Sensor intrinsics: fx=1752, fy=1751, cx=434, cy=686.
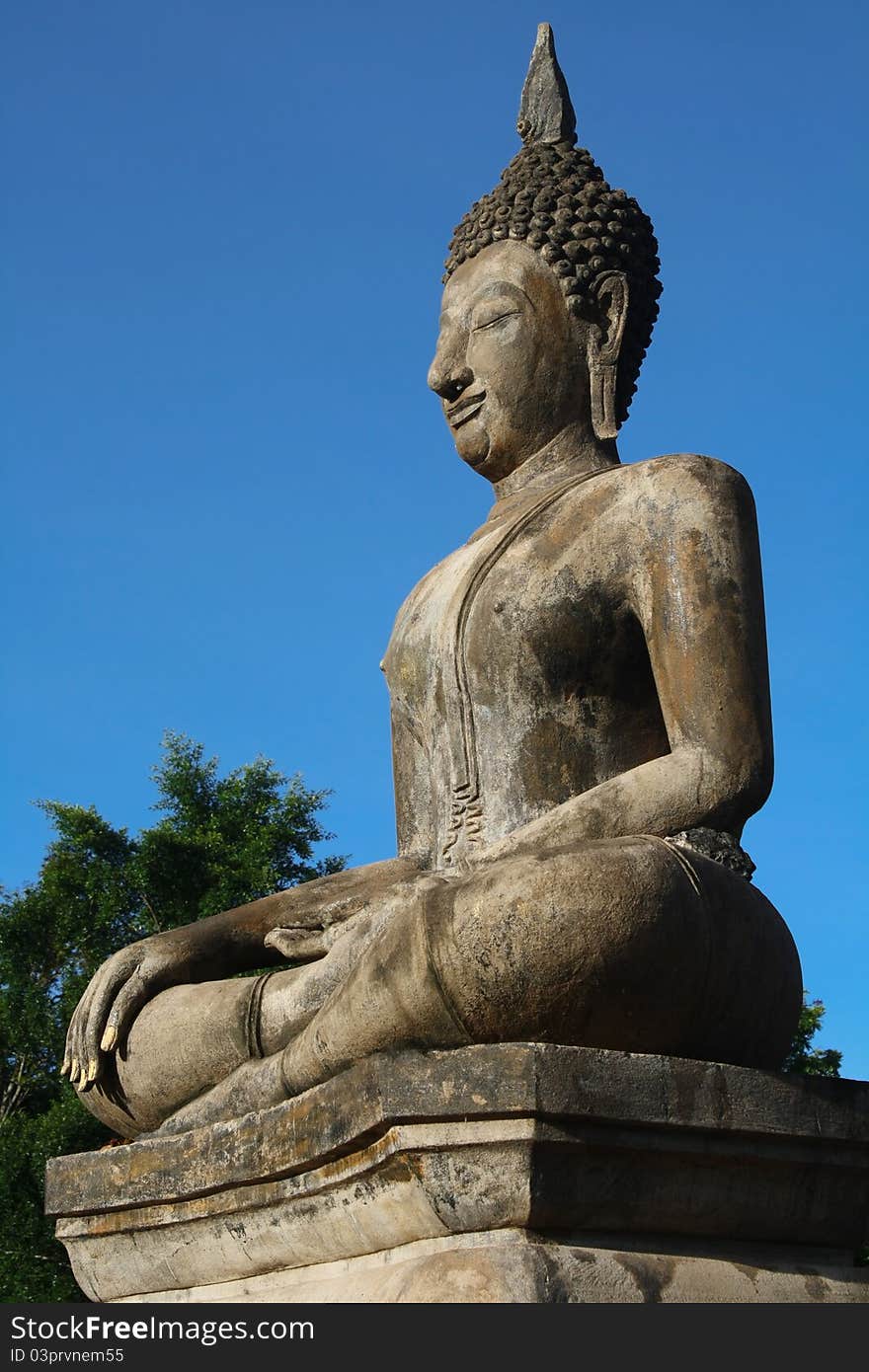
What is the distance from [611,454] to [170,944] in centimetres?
239

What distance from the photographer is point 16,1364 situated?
4613mm

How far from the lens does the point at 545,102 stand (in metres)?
6.95

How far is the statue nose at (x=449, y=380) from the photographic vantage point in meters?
6.49

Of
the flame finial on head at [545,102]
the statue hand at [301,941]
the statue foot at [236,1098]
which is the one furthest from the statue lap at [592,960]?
the flame finial on head at [545,102]

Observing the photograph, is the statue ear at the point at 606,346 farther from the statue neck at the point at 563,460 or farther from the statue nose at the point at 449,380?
the statue nose at the point at 449,380

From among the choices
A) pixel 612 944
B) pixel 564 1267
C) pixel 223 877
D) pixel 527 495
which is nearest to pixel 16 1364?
pixel 564 1267

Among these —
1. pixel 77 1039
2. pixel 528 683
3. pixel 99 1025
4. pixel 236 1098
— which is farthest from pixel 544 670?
pixel 77 1039

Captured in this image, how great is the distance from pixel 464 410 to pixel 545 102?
4.59ft

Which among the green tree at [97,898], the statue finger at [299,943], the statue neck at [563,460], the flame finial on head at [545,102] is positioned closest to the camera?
the statue finger at [299,943]

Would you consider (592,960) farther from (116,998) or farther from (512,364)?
(512,364)

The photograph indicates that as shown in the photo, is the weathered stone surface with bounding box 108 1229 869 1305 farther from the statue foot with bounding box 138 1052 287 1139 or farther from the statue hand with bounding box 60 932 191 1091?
the statue hand with bounding box 60 932 191 1091

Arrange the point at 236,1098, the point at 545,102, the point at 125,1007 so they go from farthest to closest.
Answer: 1. the point at 545,102
2. the point at 125,1007
3. the point at 236,1098

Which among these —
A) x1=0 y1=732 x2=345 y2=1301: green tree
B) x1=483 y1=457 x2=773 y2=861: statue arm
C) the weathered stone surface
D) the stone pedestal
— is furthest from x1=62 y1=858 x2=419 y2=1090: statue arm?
x1=0 y1=732 x2=345 y2=1301: green tree

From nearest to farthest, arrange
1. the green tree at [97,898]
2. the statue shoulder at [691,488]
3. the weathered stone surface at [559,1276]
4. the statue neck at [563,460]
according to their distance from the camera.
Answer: the weathered stone surface at [559,1276] → the statue shoulder at [691,488] → the statue neck at [563,460] → the green tree at [97,898]
